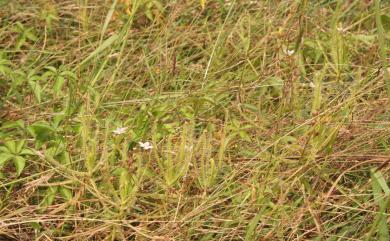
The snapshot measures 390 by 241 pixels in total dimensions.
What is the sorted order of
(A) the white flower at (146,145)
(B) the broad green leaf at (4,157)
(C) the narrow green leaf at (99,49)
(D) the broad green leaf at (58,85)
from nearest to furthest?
(B) the broad green leaf at (4,157)
(A) the white flower at (146,145)
(D) the broad green leaf at (58,85)
(C) the narrow green leaf at (99,49)

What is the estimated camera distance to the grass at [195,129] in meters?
1.80

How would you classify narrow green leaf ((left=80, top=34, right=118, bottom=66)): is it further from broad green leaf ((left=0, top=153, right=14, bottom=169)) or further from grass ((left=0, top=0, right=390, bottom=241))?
broad green leaf ((left=0, top=153, right=14, bottom=169))

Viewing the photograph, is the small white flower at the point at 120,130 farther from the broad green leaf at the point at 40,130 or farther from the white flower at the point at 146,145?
the broad green leaf at the point at 40,130

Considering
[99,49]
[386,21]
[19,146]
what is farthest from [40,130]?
[386,21]

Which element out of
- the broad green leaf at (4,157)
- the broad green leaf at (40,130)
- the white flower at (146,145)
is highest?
the broad green leaf at (4,157)

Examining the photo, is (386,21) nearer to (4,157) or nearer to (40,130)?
(40,130)

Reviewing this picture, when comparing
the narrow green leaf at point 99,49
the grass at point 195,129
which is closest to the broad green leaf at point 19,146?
the grass at point 195,129

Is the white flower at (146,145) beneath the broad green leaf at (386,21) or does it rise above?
beneath

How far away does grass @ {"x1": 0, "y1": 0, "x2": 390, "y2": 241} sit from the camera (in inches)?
70.8

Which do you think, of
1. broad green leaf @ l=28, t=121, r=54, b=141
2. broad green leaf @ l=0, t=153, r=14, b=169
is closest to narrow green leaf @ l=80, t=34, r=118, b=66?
broad green leaf @ l=28, t=121, r=54, b=141

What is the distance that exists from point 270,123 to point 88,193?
61cm

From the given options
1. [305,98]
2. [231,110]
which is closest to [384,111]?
[305,98]

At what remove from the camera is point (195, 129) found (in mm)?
2148

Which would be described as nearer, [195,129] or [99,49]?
[195,129]
